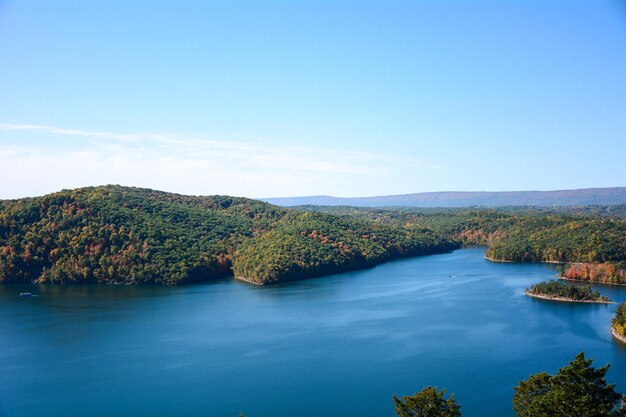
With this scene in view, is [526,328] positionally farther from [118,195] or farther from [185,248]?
[118,195]

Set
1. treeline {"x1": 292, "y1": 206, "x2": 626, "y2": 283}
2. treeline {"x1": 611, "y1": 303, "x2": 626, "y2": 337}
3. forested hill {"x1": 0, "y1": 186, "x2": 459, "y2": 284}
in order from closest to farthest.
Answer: treeline {"x1": 611, "y1": 303, "x2": 626, "y2": 337}
forested hill {"x1": 0, "y1": 186, "x2": 459, "y2": 284}
treeline {"x1": 292, "y1": 206, "x2": 626, "y2": 283}

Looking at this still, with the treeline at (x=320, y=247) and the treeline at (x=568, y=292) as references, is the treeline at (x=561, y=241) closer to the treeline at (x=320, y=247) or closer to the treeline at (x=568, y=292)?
the treeline at (x=568, y=292)

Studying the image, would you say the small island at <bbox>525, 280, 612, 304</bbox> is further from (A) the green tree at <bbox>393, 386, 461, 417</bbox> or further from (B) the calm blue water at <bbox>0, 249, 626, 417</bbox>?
(A) the green tree at <bbox>393, 386, 461, 417</bbox>

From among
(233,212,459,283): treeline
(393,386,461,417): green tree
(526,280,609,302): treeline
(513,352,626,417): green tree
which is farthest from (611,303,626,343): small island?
(233,212,459,283): treeline

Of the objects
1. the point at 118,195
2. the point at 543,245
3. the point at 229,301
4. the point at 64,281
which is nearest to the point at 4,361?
the point at 229,301

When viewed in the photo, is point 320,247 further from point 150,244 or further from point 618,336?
point 618,336

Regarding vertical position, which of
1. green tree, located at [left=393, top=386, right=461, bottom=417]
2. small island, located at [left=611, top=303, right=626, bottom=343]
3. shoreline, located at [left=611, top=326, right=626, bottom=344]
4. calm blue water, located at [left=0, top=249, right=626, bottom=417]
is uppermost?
green tree, located at [left=393, top=386, right=461, bottom=417]

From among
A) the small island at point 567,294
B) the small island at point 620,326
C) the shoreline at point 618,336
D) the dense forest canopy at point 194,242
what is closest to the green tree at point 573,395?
the shoreline at point 618,336

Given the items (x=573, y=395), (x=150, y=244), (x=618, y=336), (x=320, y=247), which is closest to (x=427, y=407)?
(x=573, y=395)
